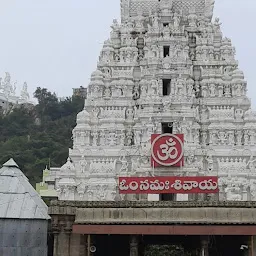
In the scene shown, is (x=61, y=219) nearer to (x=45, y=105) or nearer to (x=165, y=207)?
(x=165, y=207)

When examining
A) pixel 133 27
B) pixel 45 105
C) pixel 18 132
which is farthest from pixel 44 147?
pixel 133 27

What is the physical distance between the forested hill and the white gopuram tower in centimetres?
3459

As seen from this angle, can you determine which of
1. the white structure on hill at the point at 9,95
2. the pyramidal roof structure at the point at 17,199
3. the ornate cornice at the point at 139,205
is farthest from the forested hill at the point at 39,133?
the ornate cornice at the point at 139,205

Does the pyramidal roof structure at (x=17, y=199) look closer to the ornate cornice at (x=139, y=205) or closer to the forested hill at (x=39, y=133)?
the ornate cornice at (x=139, y=205)

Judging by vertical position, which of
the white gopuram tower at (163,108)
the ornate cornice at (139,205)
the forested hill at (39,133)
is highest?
the forested hill at (39,133)

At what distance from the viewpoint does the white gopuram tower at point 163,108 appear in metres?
27.6

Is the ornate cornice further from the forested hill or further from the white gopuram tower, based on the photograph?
the forested hill

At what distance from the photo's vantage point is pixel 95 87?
3003 centimetres

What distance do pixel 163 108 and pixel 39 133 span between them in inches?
2100

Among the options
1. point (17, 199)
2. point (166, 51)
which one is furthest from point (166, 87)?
point (17, 199)

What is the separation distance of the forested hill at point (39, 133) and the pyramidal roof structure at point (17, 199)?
1521 inches

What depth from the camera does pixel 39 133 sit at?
262ft

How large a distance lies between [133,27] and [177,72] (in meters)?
4.98

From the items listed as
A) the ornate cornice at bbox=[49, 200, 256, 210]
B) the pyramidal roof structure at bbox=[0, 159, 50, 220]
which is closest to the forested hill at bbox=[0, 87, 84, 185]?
the pyramidal roof structure at bbox=[0, 159, 50, 220]
